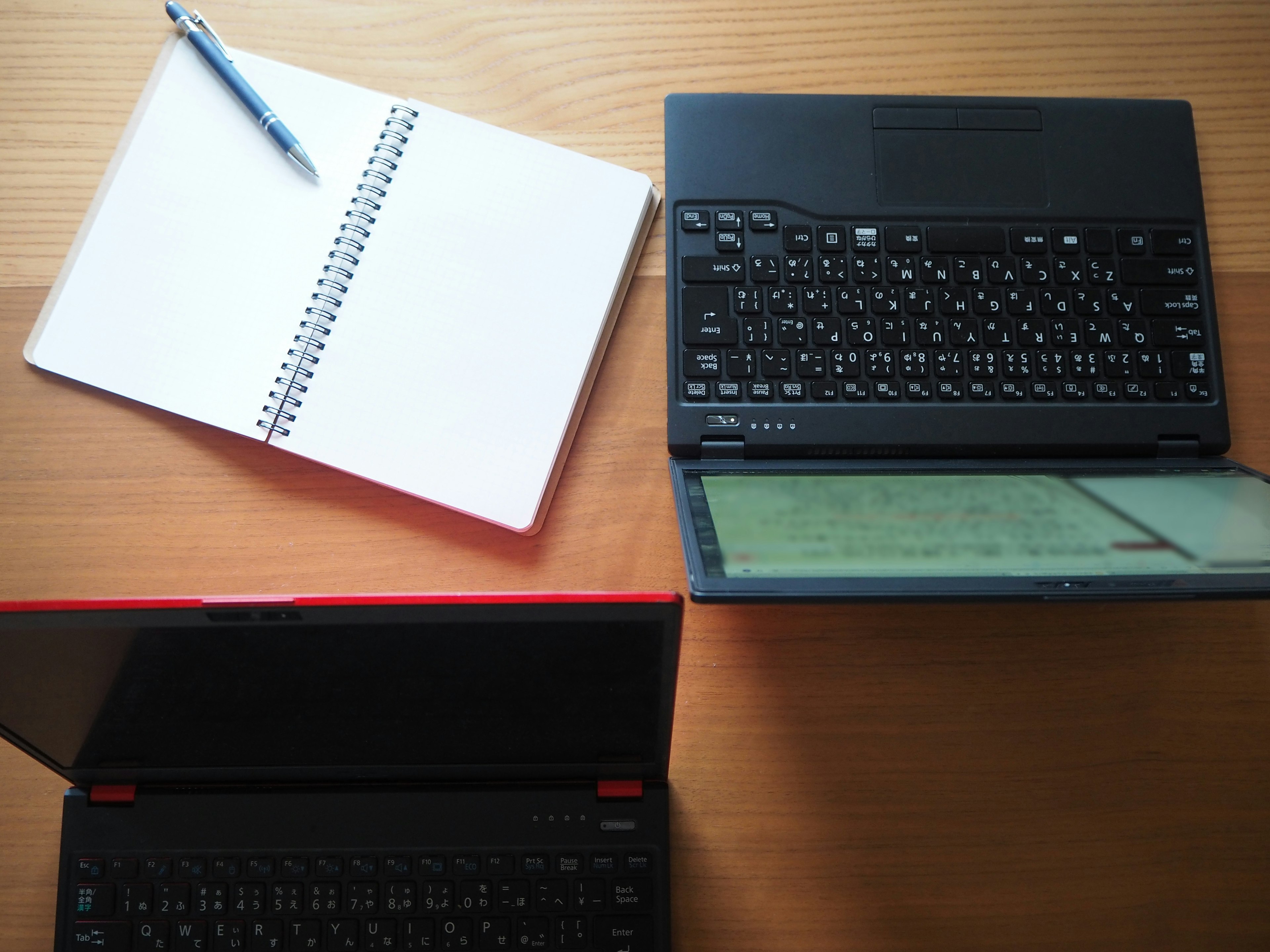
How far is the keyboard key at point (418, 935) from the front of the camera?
594 mm

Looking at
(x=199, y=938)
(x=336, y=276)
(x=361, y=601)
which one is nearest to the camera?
(x=361, y=601)

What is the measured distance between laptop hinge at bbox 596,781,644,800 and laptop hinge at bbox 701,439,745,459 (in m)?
0.23

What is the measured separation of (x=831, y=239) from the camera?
0.67 metres

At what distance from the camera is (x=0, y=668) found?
0.51m

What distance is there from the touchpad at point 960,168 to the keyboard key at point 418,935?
23.9 inches

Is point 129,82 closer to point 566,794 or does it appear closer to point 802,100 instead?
point 802,100

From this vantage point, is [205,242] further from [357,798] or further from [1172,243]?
[1172,243]

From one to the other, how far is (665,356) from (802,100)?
224 millimetres

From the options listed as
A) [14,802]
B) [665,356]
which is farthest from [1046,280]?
[14,802]

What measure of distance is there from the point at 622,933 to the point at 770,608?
25 centimetres

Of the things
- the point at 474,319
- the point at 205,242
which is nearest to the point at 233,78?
the point at 205,242

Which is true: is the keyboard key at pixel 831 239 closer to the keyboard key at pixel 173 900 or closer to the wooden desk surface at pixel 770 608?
the wooden desk surface at pixel 770 608

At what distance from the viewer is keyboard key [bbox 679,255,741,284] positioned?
0.66m

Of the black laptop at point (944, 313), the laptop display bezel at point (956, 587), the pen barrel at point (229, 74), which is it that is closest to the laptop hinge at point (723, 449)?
the black laptop at point (944, 313)
